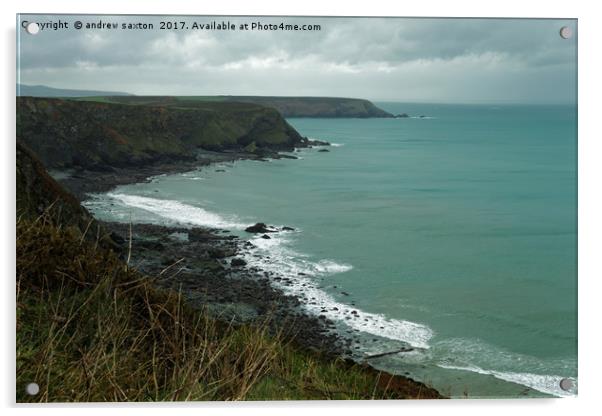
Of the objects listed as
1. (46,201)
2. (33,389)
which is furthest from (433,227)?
(33,389)

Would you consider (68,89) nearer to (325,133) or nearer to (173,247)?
(173,247)

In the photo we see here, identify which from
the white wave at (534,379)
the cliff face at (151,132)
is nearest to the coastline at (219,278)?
the cliff face at (151,132)

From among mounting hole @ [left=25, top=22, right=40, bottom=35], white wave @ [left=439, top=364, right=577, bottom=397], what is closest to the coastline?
white wave @ [left=439, top=364, right=577, bottom=397]

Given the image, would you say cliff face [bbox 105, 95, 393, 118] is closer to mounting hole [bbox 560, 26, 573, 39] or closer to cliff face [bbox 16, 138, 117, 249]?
cliff face [bbox 16, 138, 117, 249]

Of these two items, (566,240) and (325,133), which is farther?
(325,133)

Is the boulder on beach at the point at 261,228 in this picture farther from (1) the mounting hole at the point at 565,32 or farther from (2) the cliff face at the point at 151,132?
(1) the mounting hole at the point at 565,32

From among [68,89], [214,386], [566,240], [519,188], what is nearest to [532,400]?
[566,240]
